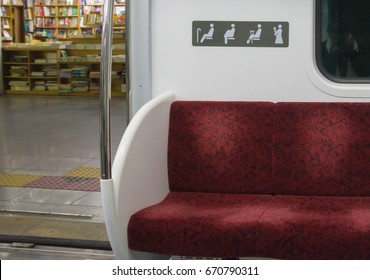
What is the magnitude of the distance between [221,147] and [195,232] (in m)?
0.69

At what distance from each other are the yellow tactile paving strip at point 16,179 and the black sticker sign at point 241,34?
2.91 m

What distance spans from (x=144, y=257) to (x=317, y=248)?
0.82m

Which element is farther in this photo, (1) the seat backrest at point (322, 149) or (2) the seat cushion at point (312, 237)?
(1) the seat backrest at point (322, 149)

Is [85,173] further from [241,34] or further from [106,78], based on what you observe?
[106,78]

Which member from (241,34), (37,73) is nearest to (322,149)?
(241,34)

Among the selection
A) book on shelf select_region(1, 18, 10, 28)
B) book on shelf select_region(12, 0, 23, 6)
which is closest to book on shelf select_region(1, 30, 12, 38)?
book on shelf select_region(1, 18, 10, 28)

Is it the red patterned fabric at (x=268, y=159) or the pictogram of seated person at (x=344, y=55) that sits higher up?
the pictogram of seated person at (x=344, y=55)

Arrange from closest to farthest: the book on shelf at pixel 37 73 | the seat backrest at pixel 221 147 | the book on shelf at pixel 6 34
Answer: the seat backrest at pixel 221 147 → the book on shelf at pixel 37 73 → the book on shelf at pixel 6 34

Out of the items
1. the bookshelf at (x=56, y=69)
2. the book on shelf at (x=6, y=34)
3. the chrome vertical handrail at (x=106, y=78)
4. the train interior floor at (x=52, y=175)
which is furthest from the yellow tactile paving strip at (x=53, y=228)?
the book on shelf at (x=6, y=34)

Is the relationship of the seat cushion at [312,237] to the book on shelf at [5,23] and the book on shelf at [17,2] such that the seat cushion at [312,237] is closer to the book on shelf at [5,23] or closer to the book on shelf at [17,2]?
the book on shelf at [5,23]

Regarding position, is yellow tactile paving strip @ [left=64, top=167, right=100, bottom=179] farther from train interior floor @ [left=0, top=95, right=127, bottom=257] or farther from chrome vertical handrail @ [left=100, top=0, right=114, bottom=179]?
chrome vertical handrail @ [left=100, top=0, right=114, bottom=179]

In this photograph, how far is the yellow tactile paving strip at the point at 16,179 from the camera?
18.1 ft

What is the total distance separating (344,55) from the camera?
3271 mm

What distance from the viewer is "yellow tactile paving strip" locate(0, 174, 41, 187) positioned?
217 inches
